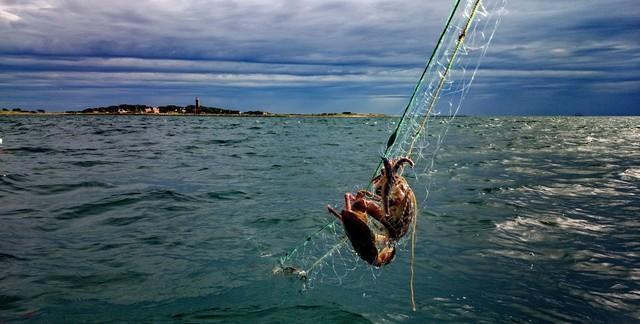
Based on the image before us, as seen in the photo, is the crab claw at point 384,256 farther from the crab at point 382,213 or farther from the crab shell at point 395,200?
the crab shell at point 395,200

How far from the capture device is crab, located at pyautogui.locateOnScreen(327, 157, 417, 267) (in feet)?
15.6

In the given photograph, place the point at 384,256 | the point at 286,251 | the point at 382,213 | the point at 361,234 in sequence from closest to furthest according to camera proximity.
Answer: the point at 361,234
the point at 382,213
the point at 384,256
the point at 286,251

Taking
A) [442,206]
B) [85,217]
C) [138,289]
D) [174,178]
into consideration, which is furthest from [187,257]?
[174,178]

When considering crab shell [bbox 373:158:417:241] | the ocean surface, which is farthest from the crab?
the ocean surface

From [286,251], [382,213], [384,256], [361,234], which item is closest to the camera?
[361,234]

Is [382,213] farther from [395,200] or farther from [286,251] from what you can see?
[286,251]

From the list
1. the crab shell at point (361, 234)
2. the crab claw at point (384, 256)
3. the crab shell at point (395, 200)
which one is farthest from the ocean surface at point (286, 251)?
the crab shell at point (361, 234)

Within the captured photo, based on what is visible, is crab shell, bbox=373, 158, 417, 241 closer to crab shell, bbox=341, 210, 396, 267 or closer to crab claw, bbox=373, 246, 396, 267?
crab claw, bbox=373, 246, 396, 267

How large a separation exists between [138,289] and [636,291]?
29.8 ft

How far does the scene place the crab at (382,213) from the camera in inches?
187

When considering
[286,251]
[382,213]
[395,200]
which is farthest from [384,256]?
[286,251]

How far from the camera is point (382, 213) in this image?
16.9 ft

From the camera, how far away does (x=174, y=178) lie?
65.8 feet

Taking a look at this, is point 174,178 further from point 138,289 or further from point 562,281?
point 562,281
